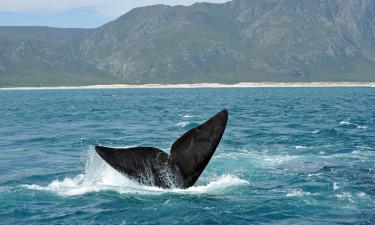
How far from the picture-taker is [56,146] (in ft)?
117

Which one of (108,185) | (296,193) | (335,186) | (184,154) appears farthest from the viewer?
(335,186)

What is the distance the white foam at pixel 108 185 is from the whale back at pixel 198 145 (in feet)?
7.74

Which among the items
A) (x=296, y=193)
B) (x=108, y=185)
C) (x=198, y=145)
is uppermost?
(x=198, y=145)

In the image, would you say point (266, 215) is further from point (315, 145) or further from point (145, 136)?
point (145, 136)

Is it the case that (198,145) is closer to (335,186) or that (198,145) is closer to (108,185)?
(108,185)

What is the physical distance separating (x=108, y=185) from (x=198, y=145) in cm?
538

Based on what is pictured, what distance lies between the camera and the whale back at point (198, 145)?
56.1 feet

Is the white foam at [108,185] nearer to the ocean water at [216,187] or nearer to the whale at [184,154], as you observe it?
the ocean water at [216,187]

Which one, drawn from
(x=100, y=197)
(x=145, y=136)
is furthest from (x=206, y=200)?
(x=145, y=136)

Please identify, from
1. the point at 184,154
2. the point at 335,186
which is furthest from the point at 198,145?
the point at 335,186

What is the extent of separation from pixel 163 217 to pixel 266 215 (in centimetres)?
320

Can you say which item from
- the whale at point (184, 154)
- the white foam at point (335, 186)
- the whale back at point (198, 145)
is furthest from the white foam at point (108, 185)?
the white foam at point (335, 186)

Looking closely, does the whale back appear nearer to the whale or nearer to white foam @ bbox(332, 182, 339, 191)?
the whale

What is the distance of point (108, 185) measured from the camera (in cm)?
2120
